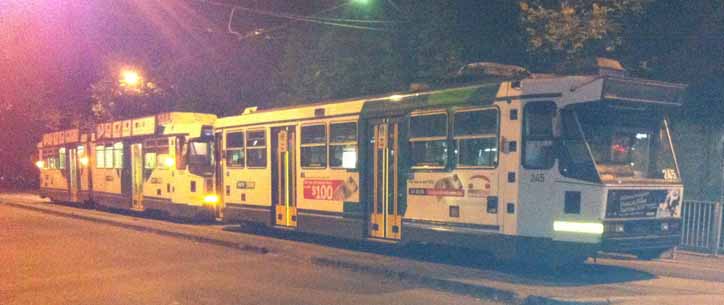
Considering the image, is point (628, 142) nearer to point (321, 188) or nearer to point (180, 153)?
point (321, 188)

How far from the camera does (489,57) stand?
15.3m

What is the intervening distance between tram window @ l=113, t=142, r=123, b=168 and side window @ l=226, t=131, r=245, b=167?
823 centimetres

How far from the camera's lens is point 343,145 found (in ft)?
42.3

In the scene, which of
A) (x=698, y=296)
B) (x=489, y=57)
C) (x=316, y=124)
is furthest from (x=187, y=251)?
(x=698, y=296)

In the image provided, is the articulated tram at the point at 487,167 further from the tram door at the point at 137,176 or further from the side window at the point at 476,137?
the tram door at the point at 137,176

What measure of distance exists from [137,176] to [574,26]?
15700 millimetres

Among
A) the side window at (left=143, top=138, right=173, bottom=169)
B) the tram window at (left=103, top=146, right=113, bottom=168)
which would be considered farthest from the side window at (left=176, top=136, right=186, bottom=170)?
the tram window at (left=103, top=146, right=113, bottom=168)

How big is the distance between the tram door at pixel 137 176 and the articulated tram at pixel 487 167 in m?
7.68

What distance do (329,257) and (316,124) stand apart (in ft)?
10.6

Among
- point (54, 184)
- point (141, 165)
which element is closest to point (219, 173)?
point (141, 165)

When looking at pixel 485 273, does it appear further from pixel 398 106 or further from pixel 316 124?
pixel 316 124

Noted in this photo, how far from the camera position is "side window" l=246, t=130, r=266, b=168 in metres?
15.2

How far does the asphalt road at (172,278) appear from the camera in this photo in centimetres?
876

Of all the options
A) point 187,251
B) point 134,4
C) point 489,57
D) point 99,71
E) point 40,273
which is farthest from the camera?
point 99,71
